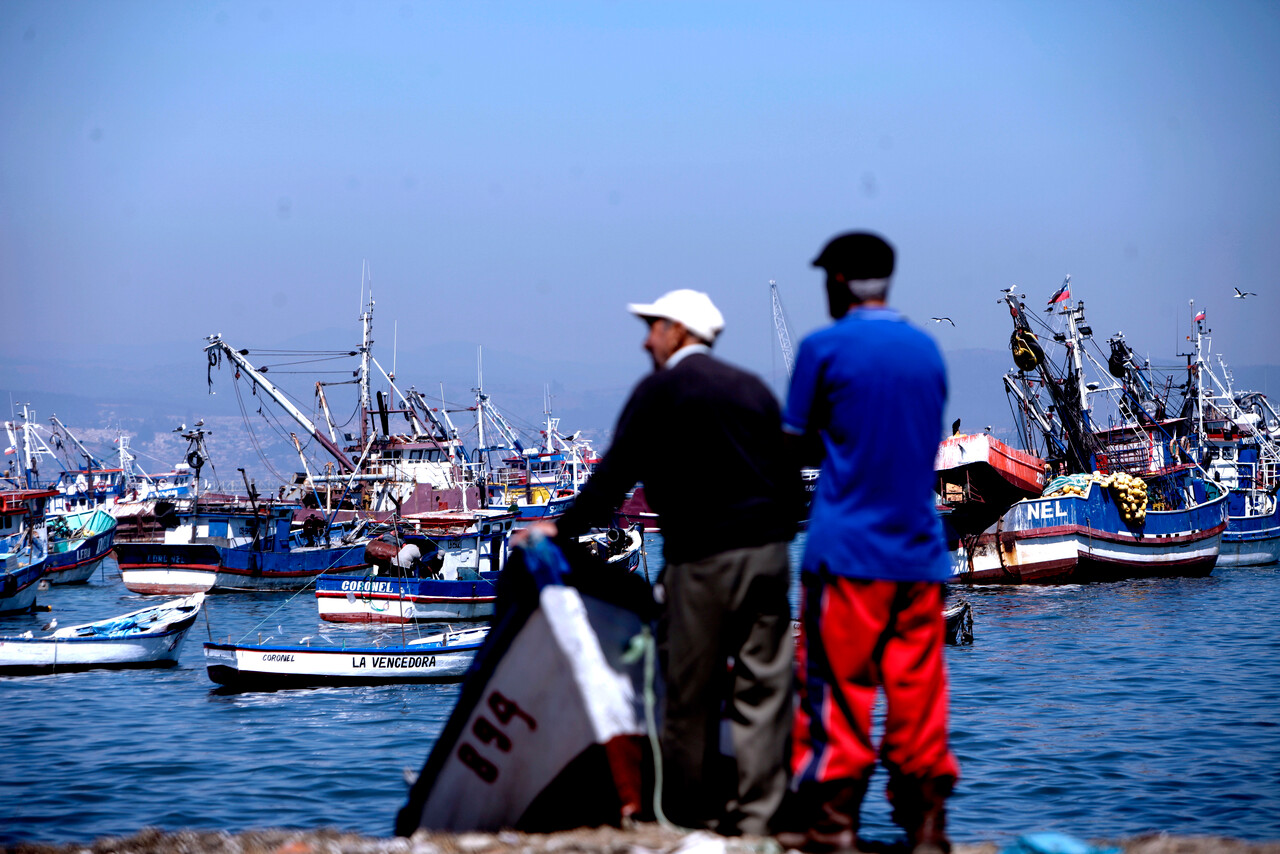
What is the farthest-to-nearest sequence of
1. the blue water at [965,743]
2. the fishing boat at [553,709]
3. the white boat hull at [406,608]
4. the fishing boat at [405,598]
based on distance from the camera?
the white boat hull at [406,608] < the fishing boat at [405,598] < the blue water at [965,743] < the fishing boat at [553,709]

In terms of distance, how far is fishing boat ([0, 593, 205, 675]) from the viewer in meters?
23.0

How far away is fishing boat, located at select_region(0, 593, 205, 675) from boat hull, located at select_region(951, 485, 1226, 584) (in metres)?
22.4

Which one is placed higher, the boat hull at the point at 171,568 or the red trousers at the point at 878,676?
the red trousers at the point at 878,676

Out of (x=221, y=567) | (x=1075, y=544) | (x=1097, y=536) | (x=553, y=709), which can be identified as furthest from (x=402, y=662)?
(x=221, y=567)

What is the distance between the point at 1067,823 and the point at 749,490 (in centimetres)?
835

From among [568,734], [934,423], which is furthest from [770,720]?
[934,423]

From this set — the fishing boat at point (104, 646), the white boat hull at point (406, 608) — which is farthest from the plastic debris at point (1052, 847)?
the white boat hull at point (406, 608)

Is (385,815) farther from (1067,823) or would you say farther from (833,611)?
(833,611)

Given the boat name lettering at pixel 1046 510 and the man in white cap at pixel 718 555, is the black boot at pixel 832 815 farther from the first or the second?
the boat name lettering at pixel 1046 510

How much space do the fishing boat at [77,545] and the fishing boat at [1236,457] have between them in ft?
158

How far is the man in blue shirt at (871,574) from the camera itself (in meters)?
3.83

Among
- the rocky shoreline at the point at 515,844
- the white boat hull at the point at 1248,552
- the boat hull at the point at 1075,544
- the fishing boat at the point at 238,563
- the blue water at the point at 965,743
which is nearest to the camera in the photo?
the rocky shoreline at the point at 515,844

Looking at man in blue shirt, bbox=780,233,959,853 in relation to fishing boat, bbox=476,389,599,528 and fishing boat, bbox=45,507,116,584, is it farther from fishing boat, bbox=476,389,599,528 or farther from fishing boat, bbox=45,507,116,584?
fishing boat, bbox=476,389,599,528

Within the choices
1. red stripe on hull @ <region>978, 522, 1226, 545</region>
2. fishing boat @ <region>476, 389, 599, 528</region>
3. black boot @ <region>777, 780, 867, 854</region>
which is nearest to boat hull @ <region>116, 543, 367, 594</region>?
fishing boat @ <region>476, 389, 599, 528</region>
